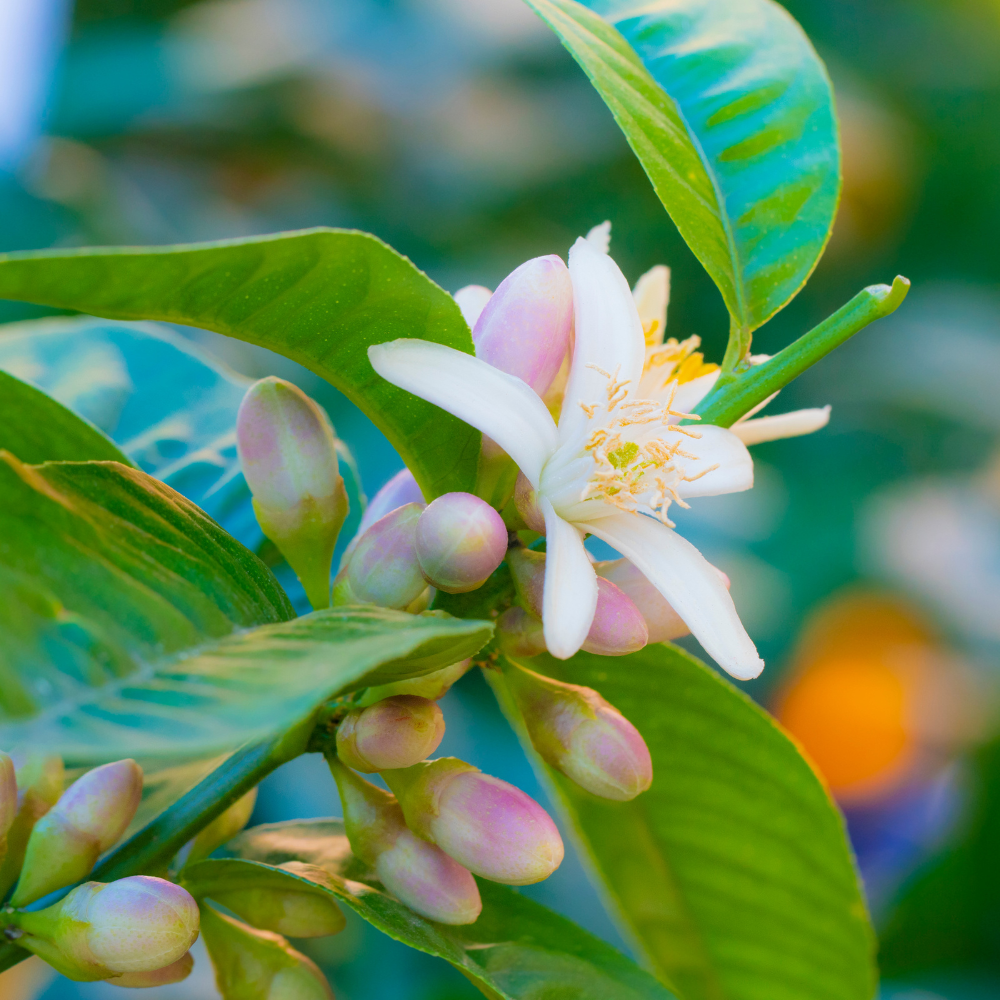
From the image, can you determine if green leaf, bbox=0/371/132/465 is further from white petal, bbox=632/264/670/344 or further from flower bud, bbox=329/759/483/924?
white petal, bbox=632/264/670/344

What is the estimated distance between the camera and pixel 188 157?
2.97 metres

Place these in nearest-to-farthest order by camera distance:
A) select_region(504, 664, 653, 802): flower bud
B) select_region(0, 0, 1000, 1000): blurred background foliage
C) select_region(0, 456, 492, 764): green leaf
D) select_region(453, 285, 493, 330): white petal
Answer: select_region(0, 456, 492, 764): green leaf, select_region(504, 664, 653, 802): flower bud, select_region(453, 285, 493, 330): white petal, select_region(0, 0, 1000, 1000): blurred background foliage

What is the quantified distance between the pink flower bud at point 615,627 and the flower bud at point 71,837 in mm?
274

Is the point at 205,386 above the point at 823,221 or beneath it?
beneath

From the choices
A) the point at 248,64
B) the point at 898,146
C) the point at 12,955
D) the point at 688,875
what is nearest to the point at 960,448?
the point at 898,146

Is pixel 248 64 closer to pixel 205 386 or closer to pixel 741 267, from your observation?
pixel 205 386

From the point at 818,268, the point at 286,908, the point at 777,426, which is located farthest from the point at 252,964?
the point at 818,268

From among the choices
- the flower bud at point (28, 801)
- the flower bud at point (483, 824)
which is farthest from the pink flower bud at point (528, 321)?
the flower bud at point (28, 801)

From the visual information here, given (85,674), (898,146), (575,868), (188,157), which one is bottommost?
(575,868)

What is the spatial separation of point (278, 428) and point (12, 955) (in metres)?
0.31

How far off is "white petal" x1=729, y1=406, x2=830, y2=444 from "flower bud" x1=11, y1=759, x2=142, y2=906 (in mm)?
412

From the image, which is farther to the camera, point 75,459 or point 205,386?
point 205,386

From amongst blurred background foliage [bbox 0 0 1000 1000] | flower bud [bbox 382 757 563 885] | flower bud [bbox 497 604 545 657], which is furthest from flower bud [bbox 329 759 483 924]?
blurred background foliage [bbox 0 0 1000 1000]

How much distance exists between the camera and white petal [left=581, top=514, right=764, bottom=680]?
518 millimetres
